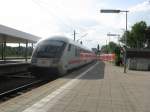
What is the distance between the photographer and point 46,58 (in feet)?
76.9

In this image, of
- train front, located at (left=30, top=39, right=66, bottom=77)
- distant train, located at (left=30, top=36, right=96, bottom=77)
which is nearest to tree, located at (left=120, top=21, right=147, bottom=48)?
distant train, located at (left=30, top=36, right=96, bottom=77)

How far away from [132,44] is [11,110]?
82.6m

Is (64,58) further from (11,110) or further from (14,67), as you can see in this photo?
(11,110)

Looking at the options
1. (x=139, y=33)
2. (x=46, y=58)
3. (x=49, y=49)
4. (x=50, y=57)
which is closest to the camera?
(x=46, y=58)

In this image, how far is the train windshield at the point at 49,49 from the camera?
2367cm

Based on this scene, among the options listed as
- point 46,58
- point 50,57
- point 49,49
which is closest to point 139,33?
point 49,49

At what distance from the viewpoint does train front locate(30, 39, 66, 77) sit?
2333 centimetres

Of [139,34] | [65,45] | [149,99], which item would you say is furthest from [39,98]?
[139,34]

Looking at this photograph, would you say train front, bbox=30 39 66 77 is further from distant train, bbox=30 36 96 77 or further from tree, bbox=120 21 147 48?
tree, bbox=120 21 147 48

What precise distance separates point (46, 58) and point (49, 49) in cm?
79

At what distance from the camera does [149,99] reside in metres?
12.6

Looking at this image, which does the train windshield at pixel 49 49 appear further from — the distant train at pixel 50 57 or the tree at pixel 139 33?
the tree at pixel 139 33

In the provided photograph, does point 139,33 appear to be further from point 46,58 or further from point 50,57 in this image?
point 46,58

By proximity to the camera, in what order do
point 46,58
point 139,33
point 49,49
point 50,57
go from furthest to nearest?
1. point 139,33
2. point 49,49
3. point 50,57
4. point 46,58
